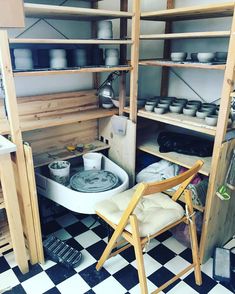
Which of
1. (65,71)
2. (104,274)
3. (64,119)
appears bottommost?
(104,274)

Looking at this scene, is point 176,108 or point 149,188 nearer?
point 149,188

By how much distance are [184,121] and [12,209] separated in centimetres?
115

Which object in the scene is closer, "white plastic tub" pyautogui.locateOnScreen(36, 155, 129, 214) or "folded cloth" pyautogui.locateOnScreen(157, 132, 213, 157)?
"white plastic tub" pyautogui.locateOnScreen(36, 155, 129, 214)

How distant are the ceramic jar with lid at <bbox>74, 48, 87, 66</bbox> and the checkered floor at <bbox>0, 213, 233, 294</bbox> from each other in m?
1.26

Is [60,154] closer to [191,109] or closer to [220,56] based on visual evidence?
[191,109]

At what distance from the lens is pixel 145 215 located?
154 cm

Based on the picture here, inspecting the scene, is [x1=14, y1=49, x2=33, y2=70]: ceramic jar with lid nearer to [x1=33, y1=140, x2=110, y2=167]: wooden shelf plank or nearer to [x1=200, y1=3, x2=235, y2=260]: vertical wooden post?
[x1=33, y1=140, x2=110, y2=167]: wooden shelf plank

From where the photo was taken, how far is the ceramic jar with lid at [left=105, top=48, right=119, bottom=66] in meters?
1.81

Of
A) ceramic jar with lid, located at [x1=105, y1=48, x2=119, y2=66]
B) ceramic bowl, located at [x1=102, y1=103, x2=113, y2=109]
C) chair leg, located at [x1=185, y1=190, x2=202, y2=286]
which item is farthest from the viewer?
ceramic bowl, located at [x1=102, y1=103, x2=113, y2=109]

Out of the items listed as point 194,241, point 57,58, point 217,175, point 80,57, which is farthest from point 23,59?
point 194,241

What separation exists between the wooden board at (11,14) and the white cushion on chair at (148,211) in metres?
1.06

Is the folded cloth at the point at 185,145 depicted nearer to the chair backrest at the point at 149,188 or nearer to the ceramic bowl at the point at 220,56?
the chair backrest at the point at 149,188

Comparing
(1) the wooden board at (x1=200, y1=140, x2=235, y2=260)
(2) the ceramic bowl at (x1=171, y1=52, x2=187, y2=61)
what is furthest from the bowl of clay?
(2) the ceramic bowl at (x1=171, y1=52, x2=187, y2=61)

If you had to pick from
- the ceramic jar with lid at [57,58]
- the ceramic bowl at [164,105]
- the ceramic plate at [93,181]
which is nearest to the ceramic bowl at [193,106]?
the ceramic bowl at [164,105]
